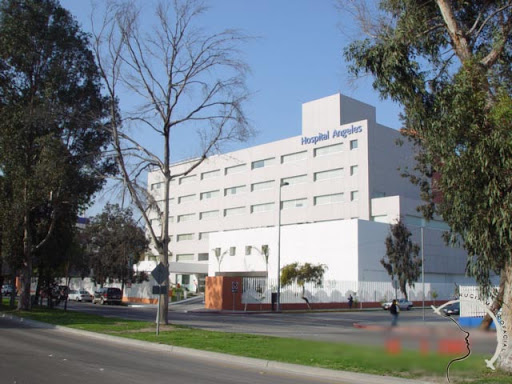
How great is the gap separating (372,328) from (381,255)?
49.3m

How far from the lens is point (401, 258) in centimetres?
5556

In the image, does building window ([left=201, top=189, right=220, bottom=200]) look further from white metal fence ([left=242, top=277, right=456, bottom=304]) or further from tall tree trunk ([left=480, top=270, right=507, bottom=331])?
tall tree trunk ([left=480, top=270, right=507, bottom=331])

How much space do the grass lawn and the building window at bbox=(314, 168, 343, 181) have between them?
5102 cm

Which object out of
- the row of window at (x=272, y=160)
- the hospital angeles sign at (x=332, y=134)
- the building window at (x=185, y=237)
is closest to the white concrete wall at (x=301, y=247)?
the row of window at (x=272, y=160)

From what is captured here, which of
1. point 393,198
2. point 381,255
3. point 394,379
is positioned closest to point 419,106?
point 394,379

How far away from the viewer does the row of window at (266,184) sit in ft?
230

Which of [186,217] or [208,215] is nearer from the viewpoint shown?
[208,215]

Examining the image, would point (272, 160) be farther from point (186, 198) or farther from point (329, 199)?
point (186, 198)

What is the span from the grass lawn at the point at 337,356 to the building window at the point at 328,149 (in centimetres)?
5201

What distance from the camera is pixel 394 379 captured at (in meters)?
11.1

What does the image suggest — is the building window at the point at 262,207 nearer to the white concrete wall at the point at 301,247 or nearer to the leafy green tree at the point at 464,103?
the white concrete wall at the point at 301,247

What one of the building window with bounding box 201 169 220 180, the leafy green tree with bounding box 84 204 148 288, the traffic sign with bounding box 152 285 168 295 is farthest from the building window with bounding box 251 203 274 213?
the traffic sign with bounding box 152 285 168 295

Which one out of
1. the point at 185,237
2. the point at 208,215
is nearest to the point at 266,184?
the point at 208,215

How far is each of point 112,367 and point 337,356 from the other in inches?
214
